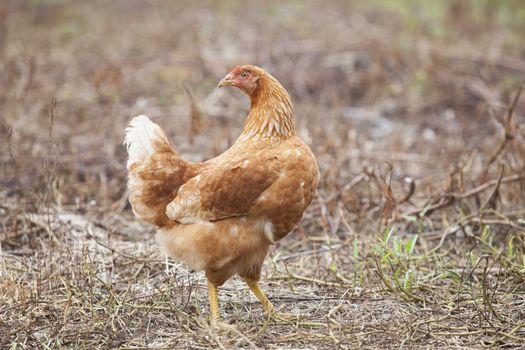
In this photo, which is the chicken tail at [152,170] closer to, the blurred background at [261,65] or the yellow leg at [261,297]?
the yellow leg at [261,297]

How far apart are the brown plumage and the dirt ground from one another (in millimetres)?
363

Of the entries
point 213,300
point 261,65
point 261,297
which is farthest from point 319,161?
point 261,65

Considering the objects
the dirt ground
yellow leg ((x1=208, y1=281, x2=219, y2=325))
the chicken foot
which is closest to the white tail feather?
the dirt ground

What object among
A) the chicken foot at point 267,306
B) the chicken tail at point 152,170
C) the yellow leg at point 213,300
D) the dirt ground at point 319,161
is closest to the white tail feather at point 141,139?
the chicken tail at point 152,170

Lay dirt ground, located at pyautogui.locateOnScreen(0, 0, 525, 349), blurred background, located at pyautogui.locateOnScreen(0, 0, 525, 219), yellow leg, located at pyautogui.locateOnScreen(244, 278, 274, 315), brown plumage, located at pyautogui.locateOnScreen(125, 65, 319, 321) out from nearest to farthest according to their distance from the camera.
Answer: brown plumage, located at pyautogui.locateOnScreen(125, 65, 319, 321)
dirt ground, located at pyautogui.locateOnScreen(0, 0, 525, 349)
yellow leg, located at pyautogui.locateOnScreen(244, 278, 274, 315)
blurred background, located at pyautogui.locateOnScreen(0, 0, 525, 219)

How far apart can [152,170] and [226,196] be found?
0.48 metres

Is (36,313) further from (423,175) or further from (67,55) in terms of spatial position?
(67,55)

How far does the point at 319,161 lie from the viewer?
7.07 meters

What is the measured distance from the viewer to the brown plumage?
3996mm

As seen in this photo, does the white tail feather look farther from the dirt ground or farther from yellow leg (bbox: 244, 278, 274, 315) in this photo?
yellow leg (bbox: 244, 278, 274, 315)

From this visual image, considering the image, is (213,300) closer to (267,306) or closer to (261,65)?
(267,306)

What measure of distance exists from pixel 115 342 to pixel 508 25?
34.3 ft

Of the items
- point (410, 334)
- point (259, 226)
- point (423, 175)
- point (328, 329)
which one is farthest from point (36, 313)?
point (423, 175)

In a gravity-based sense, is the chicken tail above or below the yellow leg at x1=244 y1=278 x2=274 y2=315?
above
